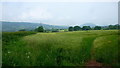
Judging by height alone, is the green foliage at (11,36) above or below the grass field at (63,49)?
above

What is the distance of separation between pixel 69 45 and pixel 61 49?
45cm

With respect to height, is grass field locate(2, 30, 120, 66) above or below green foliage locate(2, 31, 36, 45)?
below

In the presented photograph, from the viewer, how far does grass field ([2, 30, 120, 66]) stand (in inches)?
205

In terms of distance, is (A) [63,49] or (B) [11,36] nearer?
(A) [63,49]

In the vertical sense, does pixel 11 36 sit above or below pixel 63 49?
above

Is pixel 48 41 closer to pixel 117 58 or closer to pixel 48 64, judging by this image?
pixel 48 64

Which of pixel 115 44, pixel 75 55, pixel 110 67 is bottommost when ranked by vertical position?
pixel 110 67

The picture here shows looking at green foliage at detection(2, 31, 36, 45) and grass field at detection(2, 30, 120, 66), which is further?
green foliage at detection(2, 31, 36, 45)

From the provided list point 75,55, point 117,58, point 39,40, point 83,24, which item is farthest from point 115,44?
point 39,40

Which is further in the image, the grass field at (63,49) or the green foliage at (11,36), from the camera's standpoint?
the green foliage at (11,36)

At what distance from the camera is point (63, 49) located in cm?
584

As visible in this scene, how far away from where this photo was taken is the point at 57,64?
201 inches

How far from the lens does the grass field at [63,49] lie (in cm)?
520

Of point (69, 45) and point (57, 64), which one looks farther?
point (69, 45)
